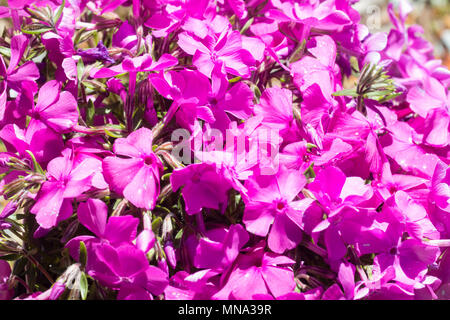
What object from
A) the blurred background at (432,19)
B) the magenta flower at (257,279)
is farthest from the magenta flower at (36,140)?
the blurred background at (432,19)

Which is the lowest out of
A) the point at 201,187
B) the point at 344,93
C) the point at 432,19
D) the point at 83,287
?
the point at 432,19

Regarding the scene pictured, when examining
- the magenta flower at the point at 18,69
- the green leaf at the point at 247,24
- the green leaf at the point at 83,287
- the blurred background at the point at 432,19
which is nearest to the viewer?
the green leaf at the point at 83,287

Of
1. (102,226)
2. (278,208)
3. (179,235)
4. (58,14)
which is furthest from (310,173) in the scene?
(58,14)

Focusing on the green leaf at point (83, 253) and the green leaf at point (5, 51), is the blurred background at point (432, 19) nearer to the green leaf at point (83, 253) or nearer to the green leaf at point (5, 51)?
the green leaf at point (5, 51)

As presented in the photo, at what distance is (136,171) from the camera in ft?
2.04

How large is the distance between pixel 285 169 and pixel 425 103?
1.17ft

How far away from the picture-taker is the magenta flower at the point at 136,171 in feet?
2.00

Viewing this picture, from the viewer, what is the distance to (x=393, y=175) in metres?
0.74

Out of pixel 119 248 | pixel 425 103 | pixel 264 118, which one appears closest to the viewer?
pixel 119 248

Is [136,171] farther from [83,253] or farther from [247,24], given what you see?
[247,24]

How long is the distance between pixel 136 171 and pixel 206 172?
98mm

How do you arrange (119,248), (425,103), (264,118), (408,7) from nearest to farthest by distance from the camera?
(119,248) < (264,118) < (425,103) < (408,7)
